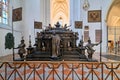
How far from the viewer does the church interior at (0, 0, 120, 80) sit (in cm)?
998

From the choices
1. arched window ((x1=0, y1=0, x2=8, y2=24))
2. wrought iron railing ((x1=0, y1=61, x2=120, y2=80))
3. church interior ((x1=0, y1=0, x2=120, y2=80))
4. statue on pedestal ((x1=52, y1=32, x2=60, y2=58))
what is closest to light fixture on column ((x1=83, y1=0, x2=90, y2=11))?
church interior ((x1=0, y1=0, x2=120, y2=80))

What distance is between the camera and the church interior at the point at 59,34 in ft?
32.8

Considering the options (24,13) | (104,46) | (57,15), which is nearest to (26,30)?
(24,13)

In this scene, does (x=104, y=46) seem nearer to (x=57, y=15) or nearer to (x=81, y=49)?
(x=81, y=49)

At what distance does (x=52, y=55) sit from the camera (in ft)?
33.2

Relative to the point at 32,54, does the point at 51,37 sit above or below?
above

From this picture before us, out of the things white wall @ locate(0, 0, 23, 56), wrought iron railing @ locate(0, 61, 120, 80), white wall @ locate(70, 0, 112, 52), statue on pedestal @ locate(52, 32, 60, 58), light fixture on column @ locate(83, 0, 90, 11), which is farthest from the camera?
light fixture on column @ locate(83, 0, 90, 11)

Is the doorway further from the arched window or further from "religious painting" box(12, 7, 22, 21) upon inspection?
"religious painting" box(12, 7, 22, 21)

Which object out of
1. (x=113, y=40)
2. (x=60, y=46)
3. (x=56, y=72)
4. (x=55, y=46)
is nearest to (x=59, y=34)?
(x=60, y=46)

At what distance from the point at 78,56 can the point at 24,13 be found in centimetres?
911

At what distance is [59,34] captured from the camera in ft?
36.3

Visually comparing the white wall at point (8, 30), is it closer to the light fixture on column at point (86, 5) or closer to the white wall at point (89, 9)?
the white wall at point (89, 9)

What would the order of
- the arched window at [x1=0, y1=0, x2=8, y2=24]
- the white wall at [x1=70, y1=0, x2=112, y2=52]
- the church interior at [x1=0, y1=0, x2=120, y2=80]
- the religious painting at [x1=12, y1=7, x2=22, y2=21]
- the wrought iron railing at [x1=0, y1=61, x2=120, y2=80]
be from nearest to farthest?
the wrought iron railing at [x1=0, y1=61, x2=120, y2=80] → the religious painting at [x1=12, y1=7, x2=22, y2=21] → the church interior at [x1=0, y1=0, x2=120, y2=80] → the arched window at [x1=0, y1=0, x2=8, y2=24] → the white wall at [x1=70, y1=0, x2=112, y2=52]

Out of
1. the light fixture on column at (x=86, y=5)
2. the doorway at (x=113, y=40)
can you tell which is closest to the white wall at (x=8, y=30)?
the light fixture on column at (x=86, y=5)
